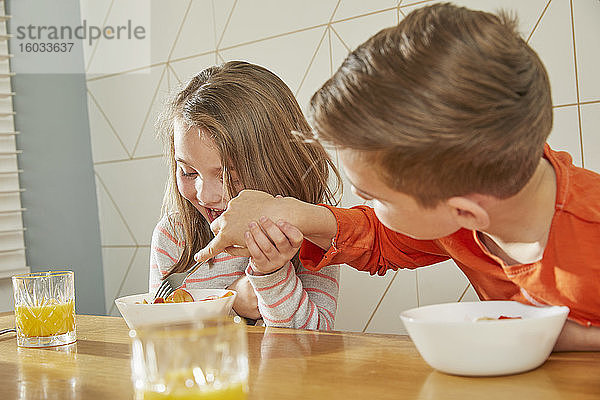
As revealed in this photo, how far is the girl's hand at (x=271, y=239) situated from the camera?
99 centimetres

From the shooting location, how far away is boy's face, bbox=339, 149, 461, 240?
0.72 m

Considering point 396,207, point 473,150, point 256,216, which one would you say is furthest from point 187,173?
point 473,150

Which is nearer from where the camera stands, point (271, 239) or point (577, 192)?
point (577, 192)

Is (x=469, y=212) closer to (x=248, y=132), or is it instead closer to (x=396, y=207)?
(x=396, y=207)

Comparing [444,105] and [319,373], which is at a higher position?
[444,105]

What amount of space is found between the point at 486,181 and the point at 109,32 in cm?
199

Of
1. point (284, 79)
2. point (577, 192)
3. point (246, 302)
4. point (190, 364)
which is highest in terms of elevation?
point (284, 79)

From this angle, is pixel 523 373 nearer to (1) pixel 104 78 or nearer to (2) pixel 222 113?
(2) pixel 222 113

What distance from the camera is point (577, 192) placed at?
2.55 feet

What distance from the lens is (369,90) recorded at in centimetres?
65

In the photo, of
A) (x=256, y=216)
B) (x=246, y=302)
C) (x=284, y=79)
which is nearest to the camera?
(x=256, y=216)

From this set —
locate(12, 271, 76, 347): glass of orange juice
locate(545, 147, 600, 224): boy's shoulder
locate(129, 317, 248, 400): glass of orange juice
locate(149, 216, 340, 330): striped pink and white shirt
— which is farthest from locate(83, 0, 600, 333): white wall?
locate(129, 317, 248, 400): glass of orange juice

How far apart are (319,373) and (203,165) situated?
666 mm

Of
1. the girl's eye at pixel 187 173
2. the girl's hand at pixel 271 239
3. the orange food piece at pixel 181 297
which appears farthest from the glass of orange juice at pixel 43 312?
the girl's eye at pixel 187 173
